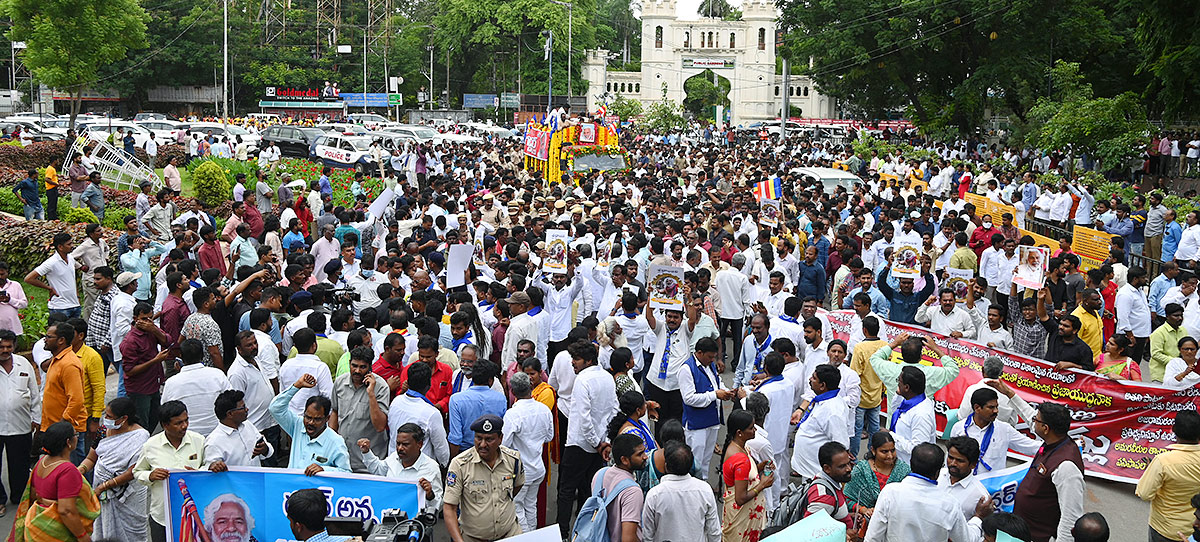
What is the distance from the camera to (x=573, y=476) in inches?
282

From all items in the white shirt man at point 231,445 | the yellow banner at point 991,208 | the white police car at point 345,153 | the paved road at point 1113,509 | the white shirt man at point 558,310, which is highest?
the white police car at point 345,153

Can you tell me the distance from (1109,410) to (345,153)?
22.9m

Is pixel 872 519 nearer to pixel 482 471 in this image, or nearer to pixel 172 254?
pixel 482 471

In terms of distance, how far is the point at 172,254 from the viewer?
10.5 meters

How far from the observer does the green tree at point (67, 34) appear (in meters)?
30.2

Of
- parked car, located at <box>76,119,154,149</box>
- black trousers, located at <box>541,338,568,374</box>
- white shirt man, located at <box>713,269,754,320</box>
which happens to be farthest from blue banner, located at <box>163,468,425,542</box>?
parked car, located at <box>76,119,154,149</box>

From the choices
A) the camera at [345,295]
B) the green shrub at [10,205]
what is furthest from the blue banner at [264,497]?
the green shrub at [10,205]

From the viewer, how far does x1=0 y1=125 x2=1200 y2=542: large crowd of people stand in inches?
224

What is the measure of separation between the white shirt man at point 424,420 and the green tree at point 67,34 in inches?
1139

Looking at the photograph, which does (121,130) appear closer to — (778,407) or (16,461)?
(16,461)

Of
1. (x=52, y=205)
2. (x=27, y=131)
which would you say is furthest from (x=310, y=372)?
(x=27, y=131)

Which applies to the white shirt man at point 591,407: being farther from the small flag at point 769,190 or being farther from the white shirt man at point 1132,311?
the small flag at point 769,190

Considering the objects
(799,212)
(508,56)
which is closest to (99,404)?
(799,212)

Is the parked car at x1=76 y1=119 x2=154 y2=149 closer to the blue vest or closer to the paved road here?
the paved road
